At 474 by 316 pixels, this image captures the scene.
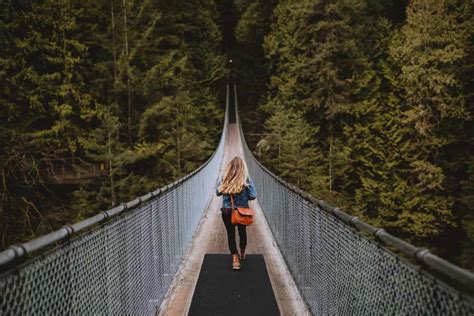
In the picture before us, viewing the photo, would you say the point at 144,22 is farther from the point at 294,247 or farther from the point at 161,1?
the point at 294,247

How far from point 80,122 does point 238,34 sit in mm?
20769

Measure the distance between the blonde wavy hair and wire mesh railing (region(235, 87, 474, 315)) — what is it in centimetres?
68

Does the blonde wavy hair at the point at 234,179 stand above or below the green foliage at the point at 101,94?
below

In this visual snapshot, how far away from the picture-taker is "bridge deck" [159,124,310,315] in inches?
159

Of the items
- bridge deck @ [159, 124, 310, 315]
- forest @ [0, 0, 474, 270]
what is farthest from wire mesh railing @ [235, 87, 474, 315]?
forest @ [0, 0, 474, 270]

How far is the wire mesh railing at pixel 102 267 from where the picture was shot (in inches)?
63.2

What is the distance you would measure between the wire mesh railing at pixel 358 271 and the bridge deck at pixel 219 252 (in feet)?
0.51

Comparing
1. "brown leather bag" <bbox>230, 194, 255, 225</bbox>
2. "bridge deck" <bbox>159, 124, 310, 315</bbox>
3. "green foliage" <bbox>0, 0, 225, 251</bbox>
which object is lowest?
"bridge deck" <bbox>159, 124, 310, 315</bbox>

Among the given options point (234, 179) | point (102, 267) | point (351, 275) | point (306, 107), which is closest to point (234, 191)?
point (234, 179)

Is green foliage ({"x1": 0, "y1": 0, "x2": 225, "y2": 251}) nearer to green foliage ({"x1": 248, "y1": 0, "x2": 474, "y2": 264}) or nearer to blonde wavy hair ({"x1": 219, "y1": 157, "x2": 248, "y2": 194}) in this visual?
green foliage ({"x1": 248, "y1": 0, "x2": 474, "y2": 264})

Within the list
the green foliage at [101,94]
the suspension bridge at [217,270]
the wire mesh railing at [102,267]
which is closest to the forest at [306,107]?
the green foliage at [101,94]

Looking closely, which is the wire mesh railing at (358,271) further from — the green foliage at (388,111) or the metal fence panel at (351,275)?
the green foliage at (388,111)

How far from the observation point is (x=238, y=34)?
3556 centimetres

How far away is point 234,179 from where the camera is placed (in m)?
4.80
